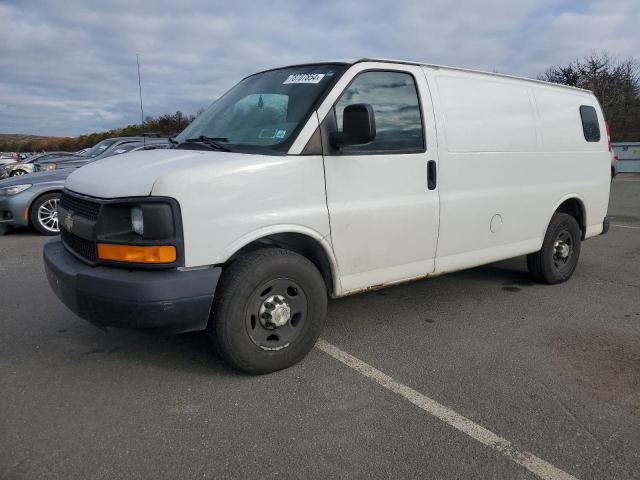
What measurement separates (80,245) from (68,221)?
238mm

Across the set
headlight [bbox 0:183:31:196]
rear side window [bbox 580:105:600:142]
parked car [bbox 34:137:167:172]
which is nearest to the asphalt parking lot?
rear side window [bbox 580:105:600:142]

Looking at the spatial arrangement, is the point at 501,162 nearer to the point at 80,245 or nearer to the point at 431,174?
the point at 431,174

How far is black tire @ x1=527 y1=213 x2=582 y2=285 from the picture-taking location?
5297 mm

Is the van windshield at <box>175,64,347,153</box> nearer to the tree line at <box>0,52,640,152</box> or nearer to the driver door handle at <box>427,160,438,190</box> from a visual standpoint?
the driver door handle at <box>427,160,438,190</box>

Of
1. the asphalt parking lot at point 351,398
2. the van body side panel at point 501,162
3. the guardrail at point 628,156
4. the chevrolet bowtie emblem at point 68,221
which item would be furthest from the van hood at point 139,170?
the guardrail at point 628,156

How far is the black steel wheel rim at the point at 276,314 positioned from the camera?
320 centimetres

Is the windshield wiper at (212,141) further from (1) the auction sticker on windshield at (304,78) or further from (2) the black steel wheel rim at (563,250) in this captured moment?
(2) the black steel wheel rim at (563,250)

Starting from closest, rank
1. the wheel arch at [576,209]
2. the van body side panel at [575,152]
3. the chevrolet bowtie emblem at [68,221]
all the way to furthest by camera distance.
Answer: the chevrolet bowtie emblem at [68,221] → the van body side panel at [575,152] → the wheel arch at [576,209]

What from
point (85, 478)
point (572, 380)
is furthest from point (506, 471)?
point (85, 478)

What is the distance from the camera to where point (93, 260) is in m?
3.14

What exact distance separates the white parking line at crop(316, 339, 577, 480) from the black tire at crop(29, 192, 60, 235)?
667 centimetres

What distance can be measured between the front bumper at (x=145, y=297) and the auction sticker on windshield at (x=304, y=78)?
59.8 inches

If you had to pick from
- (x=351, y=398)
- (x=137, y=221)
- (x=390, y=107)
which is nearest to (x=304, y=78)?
(x=390, y=107)

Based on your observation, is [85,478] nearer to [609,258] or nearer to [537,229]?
[537,229]
